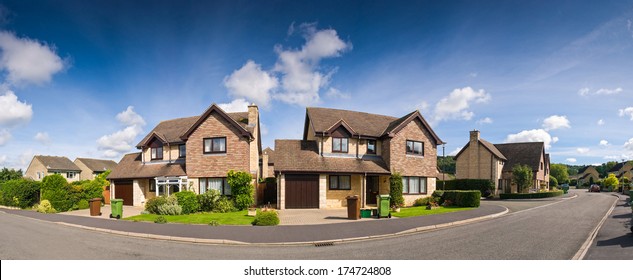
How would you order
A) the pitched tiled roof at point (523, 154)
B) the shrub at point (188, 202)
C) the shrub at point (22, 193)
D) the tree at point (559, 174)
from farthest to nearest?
the tree at point (559, 174), the pitched tiled roof at point (523, 154), the shrub at point (22, 193), the shrub at point (188, 202)

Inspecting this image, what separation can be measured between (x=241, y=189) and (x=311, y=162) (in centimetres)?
568

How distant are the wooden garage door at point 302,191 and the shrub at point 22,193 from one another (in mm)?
23779

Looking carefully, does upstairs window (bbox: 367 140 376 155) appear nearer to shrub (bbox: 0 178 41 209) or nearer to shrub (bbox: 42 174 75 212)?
shrub (bbox: 42 174 75 212)

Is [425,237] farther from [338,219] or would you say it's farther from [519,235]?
[338,219]

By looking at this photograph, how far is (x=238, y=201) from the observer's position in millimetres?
22172

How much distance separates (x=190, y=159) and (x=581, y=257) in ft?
80.3

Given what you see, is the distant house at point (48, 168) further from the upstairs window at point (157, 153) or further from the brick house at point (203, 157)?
the brick house at point (203, 157)

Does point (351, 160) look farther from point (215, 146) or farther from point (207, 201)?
point (207, 201)

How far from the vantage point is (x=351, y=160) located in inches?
1017

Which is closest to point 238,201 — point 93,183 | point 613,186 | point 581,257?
point 93,183

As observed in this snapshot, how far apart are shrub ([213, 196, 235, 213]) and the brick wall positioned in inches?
128

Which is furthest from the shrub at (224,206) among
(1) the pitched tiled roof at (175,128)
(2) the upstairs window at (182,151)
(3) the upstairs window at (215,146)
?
(2) the upstairs window at (182,151)

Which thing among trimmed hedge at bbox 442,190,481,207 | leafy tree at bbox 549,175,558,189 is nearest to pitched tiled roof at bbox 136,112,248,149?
trimmed hedge at bbox 442,190,481,207

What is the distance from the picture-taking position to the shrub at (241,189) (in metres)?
22.3
